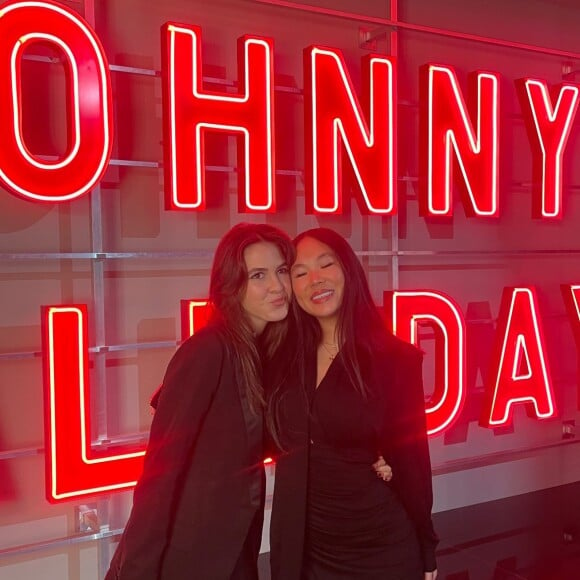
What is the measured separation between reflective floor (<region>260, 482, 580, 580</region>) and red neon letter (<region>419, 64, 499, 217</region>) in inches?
70.4

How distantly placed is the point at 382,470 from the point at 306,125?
1.77m

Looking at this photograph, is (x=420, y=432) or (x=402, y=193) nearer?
(x=420, y=432)

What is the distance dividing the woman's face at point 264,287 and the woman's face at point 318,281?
0.26 ft

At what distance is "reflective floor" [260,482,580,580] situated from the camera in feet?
11.3

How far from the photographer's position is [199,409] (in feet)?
5.61

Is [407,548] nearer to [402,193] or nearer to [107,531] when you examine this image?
[107,531]

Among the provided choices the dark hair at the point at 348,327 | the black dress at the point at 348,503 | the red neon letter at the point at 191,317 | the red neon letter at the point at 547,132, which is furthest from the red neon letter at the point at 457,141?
the black dress at the point at 348,503

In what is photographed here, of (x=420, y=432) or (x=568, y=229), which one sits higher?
(x=568, y=229)

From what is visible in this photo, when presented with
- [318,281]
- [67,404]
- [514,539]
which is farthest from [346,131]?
[514,539]

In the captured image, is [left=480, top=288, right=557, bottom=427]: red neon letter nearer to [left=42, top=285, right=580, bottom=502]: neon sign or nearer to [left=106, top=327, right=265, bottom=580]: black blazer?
[left=42, top=285, right=580, bottom=502]: neon sign

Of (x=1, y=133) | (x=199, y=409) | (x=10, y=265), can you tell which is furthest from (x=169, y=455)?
(x=10, y=265)

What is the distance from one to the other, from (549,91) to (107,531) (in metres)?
3.34

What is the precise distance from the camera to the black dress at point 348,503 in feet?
6.31

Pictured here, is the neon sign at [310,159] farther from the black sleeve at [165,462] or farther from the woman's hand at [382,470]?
the woman's hand at [382,470]
